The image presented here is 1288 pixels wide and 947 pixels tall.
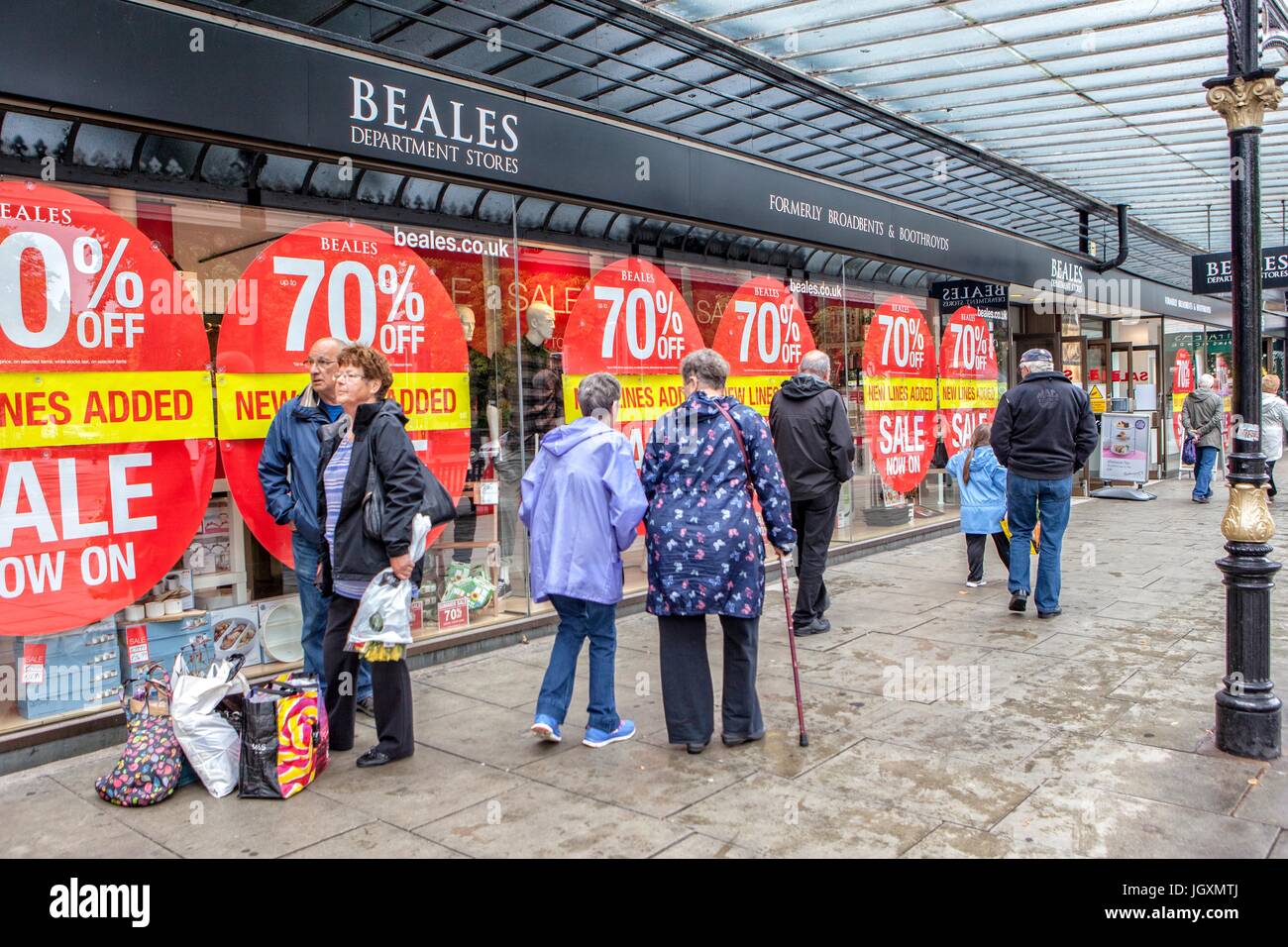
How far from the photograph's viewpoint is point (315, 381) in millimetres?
4801

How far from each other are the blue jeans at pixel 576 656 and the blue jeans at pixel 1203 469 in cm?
1191

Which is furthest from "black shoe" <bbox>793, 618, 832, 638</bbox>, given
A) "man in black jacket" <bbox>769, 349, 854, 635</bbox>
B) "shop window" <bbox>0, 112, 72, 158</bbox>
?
"shop window" <bbox>0, 112, 72, 158</bbox>

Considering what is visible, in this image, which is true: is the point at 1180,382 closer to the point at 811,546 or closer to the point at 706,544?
the point at 811,546

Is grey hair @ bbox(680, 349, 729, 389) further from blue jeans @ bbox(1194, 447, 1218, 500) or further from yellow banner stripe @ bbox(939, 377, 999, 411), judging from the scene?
blue jeans @ bbox(1194, 447, 1218, 500)

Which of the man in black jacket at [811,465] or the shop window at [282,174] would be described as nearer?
the shop window at [282,174]

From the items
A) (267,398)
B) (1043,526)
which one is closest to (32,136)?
(267,398)

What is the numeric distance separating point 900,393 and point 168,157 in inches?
302

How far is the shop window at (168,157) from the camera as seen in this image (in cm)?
491

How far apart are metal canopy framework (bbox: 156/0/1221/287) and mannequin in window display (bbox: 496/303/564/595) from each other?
1374mm

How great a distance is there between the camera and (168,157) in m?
5.00

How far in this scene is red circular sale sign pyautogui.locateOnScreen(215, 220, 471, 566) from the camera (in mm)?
5215

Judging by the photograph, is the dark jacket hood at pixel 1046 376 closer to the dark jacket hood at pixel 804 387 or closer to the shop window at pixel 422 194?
the dark jacket hood at pixel 804 387

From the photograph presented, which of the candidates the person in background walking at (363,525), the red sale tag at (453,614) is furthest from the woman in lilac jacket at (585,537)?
the red sale tag at (453,614)
